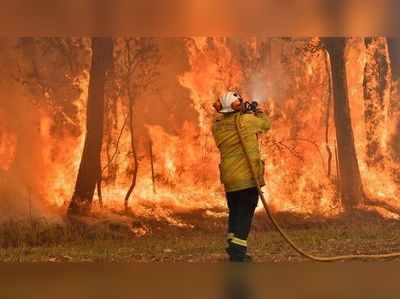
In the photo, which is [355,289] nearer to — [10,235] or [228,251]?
[228,251]

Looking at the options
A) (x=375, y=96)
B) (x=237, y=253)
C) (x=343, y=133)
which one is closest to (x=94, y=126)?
(x=237, y=253)

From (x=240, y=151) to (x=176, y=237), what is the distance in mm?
1232

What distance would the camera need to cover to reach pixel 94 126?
17.0ft

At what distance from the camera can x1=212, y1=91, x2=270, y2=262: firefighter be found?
165 inches

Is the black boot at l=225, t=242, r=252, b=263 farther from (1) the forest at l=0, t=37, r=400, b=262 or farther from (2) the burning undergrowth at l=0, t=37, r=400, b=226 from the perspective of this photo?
(2) the burning undergrowth at l=0, t=37, r=400, b=226

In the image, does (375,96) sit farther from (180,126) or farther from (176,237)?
(176,237)

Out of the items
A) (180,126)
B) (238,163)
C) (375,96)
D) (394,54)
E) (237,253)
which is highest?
(394,54)

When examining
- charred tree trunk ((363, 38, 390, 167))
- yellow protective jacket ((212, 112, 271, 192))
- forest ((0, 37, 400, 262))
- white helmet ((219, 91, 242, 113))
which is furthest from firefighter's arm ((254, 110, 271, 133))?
charred tree trunk ((363, 38, 390, 167))

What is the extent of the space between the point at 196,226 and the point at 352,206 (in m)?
1.38

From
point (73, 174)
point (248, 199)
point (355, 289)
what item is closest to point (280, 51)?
point (248, 199)

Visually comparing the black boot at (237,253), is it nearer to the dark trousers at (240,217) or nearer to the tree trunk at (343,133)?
the dark trousers at (240,217)

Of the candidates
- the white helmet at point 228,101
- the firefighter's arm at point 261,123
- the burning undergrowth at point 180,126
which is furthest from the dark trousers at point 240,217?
the burning undergrowth at point 180,126

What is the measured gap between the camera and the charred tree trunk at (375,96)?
5367 mm
